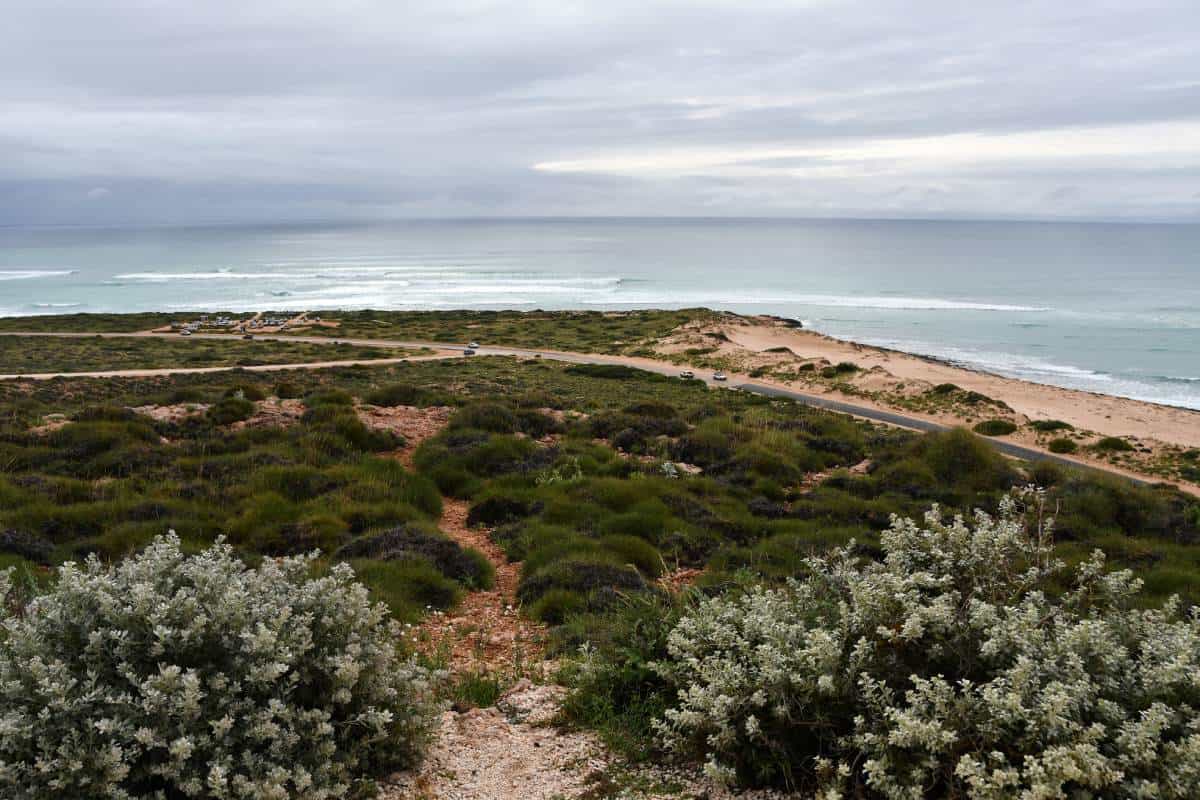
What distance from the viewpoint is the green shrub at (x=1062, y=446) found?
95.0 ft

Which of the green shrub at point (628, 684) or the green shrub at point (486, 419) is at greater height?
the green shrub at point (486, 419)

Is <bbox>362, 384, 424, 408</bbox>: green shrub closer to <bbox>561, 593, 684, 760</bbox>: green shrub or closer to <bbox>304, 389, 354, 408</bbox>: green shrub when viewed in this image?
<bbox>304, 389, 354, 408</bbox>: green shrub

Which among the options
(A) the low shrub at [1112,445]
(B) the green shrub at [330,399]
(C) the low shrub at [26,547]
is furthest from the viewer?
(A) the low shrub at [1112,445]

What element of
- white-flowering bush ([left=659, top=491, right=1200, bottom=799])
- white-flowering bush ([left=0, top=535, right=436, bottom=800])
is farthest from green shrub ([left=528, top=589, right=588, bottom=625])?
white-flowering bush ([left=0, top=535, right=436, bottom=800])

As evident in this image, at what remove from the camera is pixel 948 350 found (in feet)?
219

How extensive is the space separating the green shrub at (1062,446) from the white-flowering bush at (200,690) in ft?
99.3

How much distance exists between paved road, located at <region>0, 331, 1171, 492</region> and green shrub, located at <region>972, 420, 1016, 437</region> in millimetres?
1103

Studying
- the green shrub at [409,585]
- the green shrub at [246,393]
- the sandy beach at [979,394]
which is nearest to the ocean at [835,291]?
the sandy beach at [979,394]

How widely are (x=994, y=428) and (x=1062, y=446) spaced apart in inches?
123

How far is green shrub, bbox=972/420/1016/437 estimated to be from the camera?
3175cm

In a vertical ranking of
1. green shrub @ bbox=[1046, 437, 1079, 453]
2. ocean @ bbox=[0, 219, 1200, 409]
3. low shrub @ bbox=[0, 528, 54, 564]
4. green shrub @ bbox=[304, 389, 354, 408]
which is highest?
ocean @ bbox=[0, 219, 1200, 409]

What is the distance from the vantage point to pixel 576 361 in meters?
47.7

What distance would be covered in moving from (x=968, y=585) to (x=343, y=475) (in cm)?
1012

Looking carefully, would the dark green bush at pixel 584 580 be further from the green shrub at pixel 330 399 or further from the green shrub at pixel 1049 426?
the green shrub at pixel 1049 426
